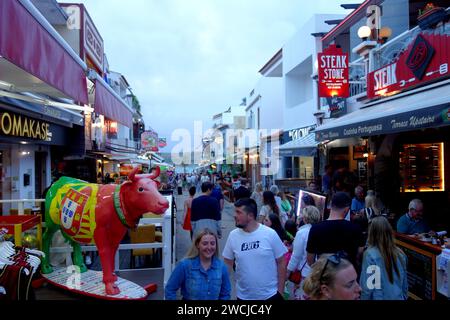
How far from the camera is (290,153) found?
1360cm

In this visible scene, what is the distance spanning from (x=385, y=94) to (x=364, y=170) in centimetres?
384

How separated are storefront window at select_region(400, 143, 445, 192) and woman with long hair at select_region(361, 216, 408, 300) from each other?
7875 mm

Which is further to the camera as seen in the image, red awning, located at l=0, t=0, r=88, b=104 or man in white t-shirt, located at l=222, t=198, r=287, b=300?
man in white t-shirt, located at l=222, t=198, r=287, b=300

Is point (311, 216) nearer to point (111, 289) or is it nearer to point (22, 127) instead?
point (111, 289)

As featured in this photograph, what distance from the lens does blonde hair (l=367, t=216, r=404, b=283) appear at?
355 centimetres

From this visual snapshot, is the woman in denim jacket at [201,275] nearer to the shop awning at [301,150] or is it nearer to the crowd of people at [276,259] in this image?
the crowd of people at [276,259]

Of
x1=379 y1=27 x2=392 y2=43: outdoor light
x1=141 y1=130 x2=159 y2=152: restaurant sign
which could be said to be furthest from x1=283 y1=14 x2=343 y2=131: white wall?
x1=141 y1=130 x2=159 y2=152: restaurant sign

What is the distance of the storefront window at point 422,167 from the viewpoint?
33.9 feet

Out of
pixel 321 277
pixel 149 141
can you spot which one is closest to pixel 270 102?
pixel 149 141

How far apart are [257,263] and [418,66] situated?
6887 millimetres

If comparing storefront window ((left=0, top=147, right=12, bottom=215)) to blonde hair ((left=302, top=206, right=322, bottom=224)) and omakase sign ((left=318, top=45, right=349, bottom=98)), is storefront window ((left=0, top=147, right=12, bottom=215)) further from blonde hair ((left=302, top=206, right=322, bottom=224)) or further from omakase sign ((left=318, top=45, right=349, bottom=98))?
omakase sign ((left=318, top=45, right=349, bottom=98))

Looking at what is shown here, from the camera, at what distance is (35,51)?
138 inches

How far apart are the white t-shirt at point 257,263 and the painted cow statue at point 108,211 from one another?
4.98 ft

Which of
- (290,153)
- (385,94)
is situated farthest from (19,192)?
(385,94)
